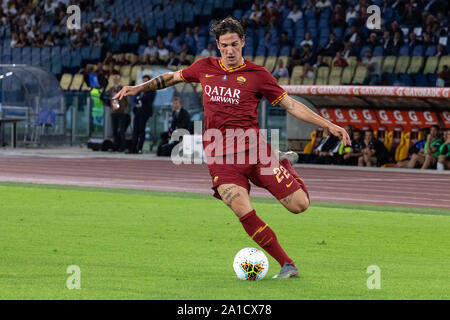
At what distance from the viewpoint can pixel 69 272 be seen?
29.6 ft

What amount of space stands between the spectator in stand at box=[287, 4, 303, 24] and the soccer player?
2654cm

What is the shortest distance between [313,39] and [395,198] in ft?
54.7

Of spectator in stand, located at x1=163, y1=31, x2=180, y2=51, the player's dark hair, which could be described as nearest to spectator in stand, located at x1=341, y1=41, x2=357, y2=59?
spectator in stand, located at x1=163, y1=31, x2=180, y2=51

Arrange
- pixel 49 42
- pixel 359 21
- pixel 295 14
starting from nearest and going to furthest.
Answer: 1. pixel 359 21
2. pixel 295 14
3. pixel 49 42

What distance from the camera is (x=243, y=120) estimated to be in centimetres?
896

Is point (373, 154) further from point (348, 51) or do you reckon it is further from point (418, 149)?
point (348, 51)

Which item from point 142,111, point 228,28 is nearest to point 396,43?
point 142,111

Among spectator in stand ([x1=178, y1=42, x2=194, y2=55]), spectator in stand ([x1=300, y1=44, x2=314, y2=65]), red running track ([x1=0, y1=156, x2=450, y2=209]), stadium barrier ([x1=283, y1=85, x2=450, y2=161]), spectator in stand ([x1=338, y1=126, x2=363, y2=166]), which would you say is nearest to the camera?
red running track ([x1=0, y1=156, x2=450, y2=209])

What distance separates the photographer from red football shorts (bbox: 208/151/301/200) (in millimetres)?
8875

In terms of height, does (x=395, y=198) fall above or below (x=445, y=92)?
below

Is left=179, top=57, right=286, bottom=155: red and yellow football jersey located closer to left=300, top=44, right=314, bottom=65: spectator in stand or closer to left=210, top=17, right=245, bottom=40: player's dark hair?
left=210, top=17, right=245, bottom=40: player's dark hair

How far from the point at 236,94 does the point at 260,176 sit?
756mm
